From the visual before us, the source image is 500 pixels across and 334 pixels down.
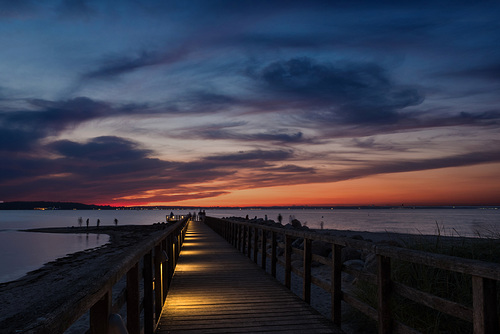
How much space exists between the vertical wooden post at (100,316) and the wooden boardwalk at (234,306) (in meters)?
3.03

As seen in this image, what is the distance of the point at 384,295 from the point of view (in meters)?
4.30

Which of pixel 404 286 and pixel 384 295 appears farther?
pixel 384 295

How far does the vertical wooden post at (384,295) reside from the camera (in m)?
4.25

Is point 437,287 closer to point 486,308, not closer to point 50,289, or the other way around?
point 486,308

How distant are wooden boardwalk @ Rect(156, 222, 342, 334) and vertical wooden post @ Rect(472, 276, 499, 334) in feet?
8.41

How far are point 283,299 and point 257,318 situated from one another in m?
1.28

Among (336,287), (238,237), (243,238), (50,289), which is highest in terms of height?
(336,287)

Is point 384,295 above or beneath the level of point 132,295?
beneath

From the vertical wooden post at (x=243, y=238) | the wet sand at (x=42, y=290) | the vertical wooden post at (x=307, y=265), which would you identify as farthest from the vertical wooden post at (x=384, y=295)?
the vertical wooden post at (x=243, y=238)

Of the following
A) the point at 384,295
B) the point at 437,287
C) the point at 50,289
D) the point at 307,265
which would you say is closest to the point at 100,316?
the point at 384,295

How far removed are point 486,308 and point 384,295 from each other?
151cm

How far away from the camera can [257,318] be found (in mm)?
5793

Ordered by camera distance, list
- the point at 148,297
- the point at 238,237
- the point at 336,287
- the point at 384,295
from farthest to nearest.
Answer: the point at 238,237, the point at 336,287, the point at 148,297, the point at 384,295

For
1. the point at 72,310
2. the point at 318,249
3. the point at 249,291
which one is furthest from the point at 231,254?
the point at 72,310
